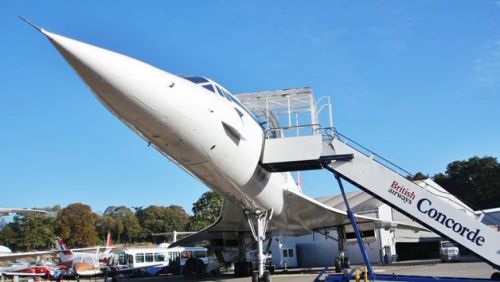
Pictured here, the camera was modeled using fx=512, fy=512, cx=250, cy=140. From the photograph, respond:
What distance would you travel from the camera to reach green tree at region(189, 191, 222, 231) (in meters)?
59.8

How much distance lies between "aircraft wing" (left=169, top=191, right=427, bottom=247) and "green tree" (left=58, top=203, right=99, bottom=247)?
60.6m

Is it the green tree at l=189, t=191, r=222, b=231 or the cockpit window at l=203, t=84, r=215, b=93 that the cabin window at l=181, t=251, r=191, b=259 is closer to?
the green tree at l=189, t=191, r=222, b=231

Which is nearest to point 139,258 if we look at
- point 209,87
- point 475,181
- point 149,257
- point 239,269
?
point 149,257

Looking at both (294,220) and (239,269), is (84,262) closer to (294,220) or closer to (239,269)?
(239,269)

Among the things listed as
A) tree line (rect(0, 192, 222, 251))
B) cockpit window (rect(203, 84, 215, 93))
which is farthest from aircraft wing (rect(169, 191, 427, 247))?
tree line (rect(0, 192, 222, 251))

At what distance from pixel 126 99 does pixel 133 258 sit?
2613 cm

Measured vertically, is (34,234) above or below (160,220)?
below

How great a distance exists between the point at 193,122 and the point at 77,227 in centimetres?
7395

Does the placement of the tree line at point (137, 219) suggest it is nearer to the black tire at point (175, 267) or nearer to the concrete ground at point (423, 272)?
the black tire at point (175, 267)

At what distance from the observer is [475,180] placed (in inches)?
2557

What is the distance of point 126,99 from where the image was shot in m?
7.85

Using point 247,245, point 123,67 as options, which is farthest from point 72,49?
point 247,245

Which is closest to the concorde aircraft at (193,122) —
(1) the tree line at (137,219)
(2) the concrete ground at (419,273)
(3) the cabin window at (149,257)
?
(2) the concrete ground at (419,273)

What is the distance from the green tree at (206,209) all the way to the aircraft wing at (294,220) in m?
38.7
